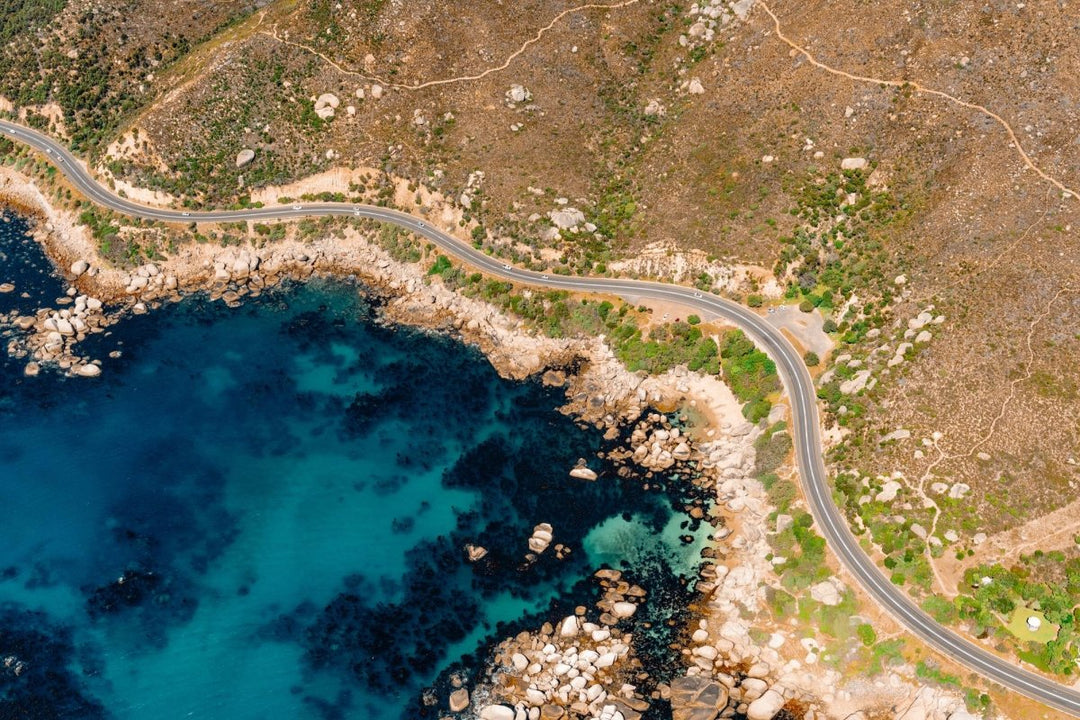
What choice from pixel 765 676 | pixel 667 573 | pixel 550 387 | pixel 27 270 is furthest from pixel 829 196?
pixel 27 270

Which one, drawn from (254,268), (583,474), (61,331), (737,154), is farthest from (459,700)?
(737,154)

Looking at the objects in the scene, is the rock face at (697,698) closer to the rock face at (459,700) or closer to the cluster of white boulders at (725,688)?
the cluster of white boulders at (725,688)

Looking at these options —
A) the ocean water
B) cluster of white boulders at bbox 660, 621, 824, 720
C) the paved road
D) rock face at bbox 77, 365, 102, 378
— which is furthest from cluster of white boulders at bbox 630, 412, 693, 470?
rock face at bbox 77, 365, 102, 378

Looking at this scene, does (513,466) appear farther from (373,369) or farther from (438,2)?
(438,2)

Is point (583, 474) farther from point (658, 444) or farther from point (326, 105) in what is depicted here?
point (326, 105)

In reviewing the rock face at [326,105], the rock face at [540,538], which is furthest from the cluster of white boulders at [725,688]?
the rock face at [326,105]

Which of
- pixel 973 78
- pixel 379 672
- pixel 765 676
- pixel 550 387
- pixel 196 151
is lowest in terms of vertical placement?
pixel 379 672
